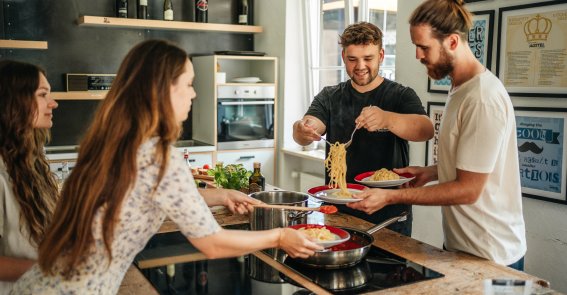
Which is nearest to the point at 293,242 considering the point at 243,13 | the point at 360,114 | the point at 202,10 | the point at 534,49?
the point at 360,114

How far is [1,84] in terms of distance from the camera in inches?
72.1

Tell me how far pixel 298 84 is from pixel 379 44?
2.84m

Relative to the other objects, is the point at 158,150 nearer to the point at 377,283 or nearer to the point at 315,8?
the point at 377,283

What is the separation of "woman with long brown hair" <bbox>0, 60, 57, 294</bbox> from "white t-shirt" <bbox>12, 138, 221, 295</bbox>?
271 millimetres

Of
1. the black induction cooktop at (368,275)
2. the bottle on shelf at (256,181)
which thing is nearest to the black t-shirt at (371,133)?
the bottle on shelf at (256,181)

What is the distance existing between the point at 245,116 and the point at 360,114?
2.91 meters

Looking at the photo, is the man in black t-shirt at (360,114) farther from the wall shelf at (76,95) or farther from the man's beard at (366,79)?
the wall shelf at (76,95)

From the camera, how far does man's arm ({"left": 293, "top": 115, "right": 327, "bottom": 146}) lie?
3.01m

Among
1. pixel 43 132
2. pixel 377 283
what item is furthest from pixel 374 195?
pixel 43 132

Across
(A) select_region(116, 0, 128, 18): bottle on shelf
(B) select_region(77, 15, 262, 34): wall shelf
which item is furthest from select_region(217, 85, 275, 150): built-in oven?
(A) select_region(116, 0, 128, 18): bottle on shelf

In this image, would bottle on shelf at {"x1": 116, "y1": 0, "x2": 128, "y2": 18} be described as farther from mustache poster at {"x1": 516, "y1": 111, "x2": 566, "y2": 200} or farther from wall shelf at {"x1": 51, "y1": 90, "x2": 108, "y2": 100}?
mustache poster at {"x1": 516, "y1": 111, "x2": 566, "y2": 200}

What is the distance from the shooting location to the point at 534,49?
10.4 ft

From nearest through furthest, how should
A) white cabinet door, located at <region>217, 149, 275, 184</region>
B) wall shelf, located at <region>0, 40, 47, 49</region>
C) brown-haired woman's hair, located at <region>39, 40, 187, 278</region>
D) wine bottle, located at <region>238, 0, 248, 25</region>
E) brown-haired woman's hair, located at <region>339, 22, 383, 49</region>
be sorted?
brown-haired woman's hair, located at <region>39, 40, 187, 278</region>, brown-haired woman's hair, located at <region>339, 22, 383, 49</region>, wall shelf, located at <region>0, 40, 47, 49</region>, white cabinet door, located at <region>217, 149, 275, 184</region>, wine bottle, located at <region>238, 0, 248, 25</region>

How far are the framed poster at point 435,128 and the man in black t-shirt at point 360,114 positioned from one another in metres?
1.00
